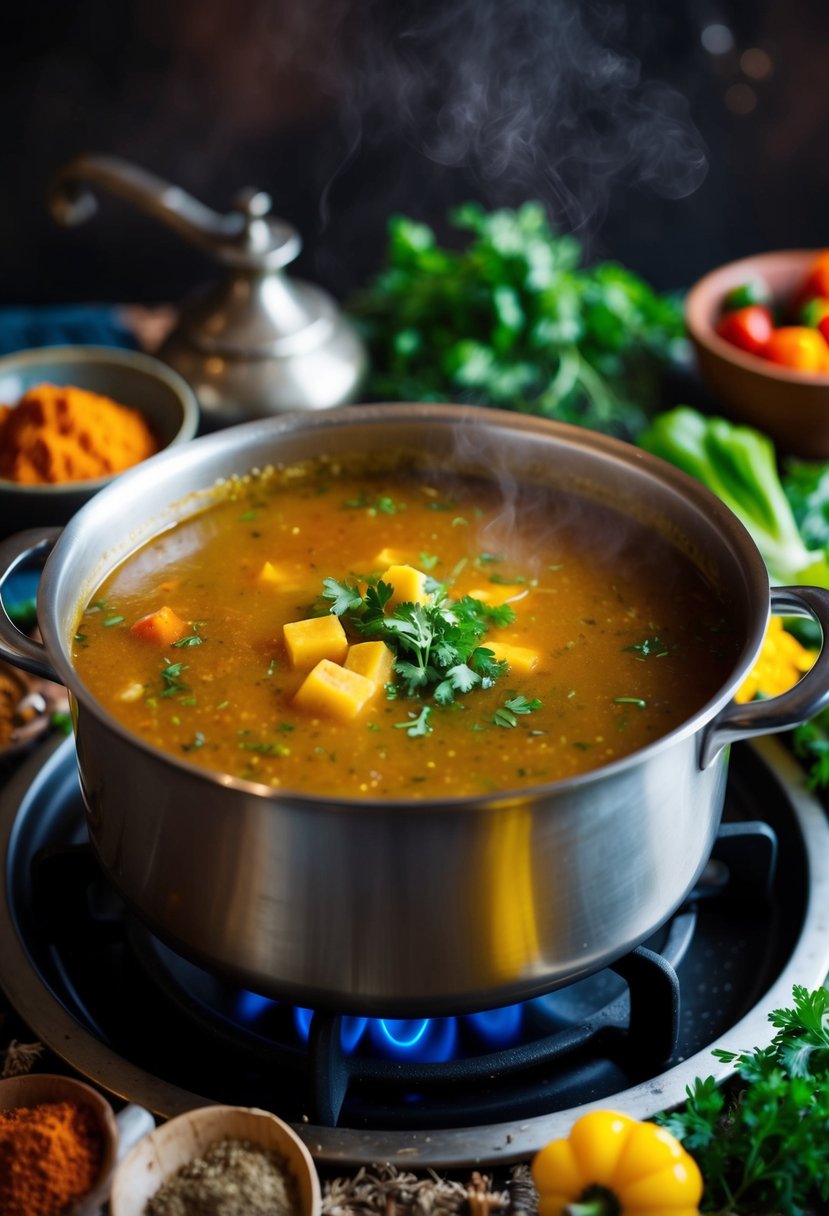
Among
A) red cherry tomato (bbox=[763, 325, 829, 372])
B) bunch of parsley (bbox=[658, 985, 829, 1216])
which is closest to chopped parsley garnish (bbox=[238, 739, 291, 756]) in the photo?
bunch of parsley (bbox=[658, 985, 829, 1216])

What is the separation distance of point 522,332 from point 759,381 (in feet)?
2.16

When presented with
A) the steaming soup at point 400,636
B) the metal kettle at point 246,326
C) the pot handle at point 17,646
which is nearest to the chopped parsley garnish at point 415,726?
the steaming soup at point 400,636

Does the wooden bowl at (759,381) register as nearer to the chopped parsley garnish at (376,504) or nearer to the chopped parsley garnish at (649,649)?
the chopped parsley garnish at (376,504)

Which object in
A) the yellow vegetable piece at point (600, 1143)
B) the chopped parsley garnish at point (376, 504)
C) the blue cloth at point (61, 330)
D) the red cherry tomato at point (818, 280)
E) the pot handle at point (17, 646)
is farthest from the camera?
the blue cloth at point (61, 330)

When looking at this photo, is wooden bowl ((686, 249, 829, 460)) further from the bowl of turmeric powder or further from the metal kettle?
the bowl of turmeric powder

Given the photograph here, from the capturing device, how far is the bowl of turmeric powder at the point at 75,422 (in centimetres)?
286

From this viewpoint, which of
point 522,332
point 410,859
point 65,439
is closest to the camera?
point 410,859

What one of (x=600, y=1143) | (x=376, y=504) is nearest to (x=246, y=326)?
Answer: (x=376, y=504)

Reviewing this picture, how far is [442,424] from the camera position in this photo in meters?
2.42

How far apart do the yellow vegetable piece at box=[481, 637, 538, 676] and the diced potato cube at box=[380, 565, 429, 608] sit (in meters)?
0.14

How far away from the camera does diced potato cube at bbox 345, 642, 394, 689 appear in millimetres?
1945

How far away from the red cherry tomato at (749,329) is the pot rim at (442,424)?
120 centimetres

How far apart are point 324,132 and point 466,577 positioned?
2.50 meters

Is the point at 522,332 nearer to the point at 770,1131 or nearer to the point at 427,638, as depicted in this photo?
the point at 427,638
